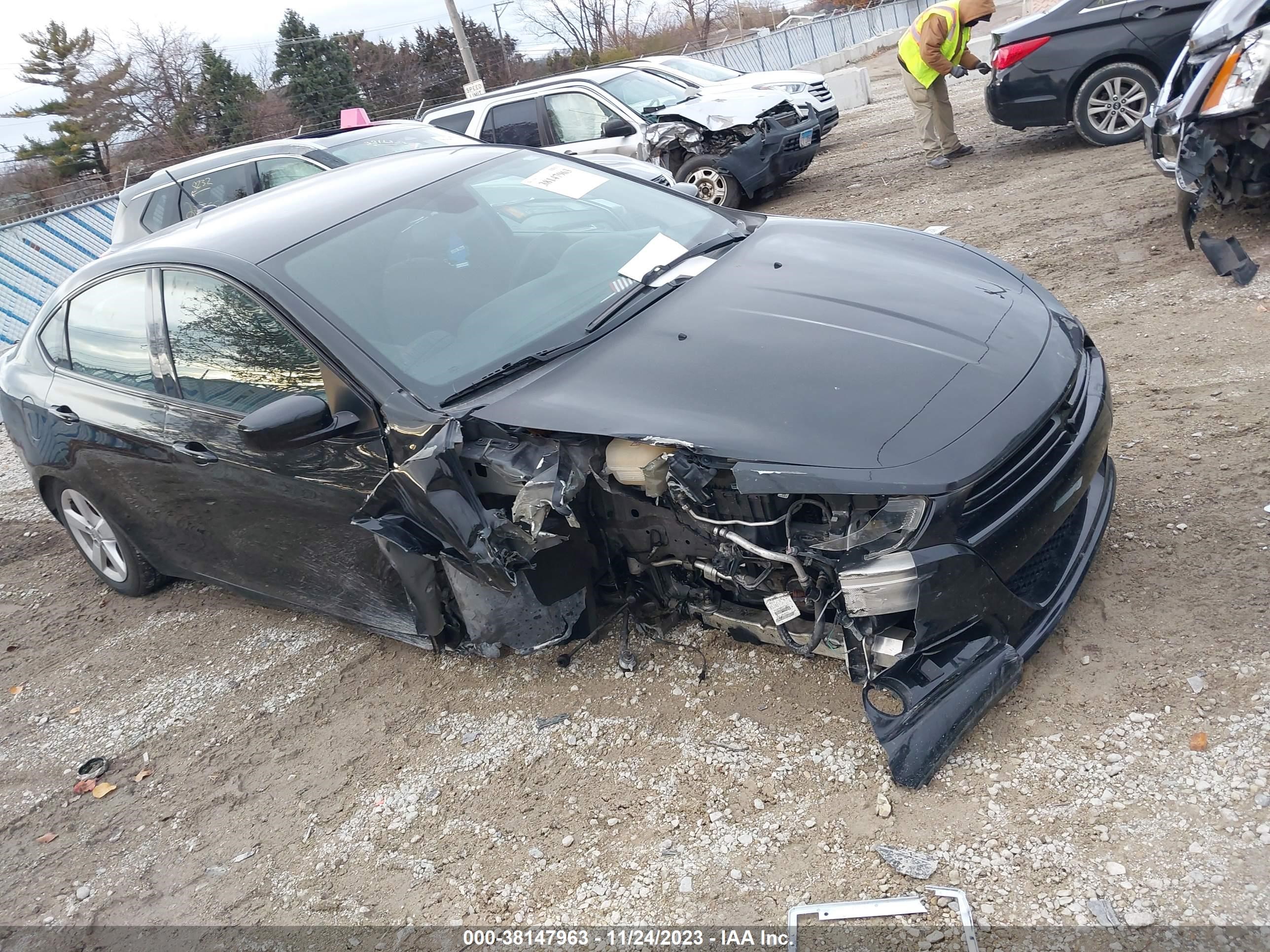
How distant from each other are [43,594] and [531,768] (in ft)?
12.6

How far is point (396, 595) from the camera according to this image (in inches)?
138

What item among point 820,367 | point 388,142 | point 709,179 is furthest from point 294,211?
point 709,179

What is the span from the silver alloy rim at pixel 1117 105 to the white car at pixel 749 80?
9.89 ft

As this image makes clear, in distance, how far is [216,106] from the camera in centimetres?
3669

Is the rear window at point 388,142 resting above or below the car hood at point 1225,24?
above

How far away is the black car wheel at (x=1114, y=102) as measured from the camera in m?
7.95

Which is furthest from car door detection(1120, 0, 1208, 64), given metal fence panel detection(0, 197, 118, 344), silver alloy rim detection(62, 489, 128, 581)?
metal fence panel detection(0, 197, 118, 344)

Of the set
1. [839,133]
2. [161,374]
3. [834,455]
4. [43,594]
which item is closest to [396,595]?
[161,374]

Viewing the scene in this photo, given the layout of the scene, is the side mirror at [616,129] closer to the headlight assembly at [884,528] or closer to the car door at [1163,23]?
the car door at [1163,23]

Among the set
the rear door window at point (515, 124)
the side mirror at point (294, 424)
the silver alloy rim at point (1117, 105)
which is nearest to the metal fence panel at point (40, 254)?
the rear door window at point (515, 124)

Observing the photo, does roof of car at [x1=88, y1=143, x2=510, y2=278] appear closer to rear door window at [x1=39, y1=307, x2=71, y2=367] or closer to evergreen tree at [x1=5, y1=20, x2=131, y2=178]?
rear door window at [x1=39, y1=307, x2=71, y2=367]

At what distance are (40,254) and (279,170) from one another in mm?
6728

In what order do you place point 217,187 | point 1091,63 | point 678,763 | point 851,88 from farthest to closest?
point 851,88
point 217,187
point 1091,63
point 678,763

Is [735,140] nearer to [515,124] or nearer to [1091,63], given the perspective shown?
[515,124]
